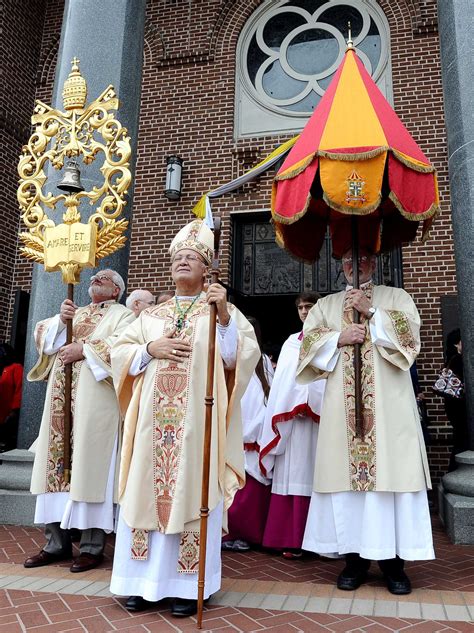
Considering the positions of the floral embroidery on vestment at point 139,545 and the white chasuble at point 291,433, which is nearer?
the floral embroidery on vestment at point 139,545

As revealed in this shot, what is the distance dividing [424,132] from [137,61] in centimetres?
431

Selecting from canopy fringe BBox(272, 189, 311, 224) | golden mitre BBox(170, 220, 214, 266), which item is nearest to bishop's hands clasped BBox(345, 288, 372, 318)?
canopy fringe BBox(272, 189, 311, 224)

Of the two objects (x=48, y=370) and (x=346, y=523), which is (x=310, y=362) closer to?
(x=346, y=523)

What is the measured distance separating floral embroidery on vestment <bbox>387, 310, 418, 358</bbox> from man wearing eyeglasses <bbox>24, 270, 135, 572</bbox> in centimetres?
193

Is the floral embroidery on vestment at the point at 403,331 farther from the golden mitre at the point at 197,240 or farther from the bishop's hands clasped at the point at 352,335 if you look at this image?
the golden mitre at the point at 197,240

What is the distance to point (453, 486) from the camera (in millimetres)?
4742

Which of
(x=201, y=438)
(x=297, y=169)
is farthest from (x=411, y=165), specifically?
(x=201, y=438)

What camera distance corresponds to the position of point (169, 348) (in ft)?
10.8

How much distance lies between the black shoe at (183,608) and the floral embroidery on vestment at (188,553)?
0.52ft

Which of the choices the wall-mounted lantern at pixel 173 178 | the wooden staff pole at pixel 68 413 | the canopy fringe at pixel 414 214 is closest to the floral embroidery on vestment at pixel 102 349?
the wooden staff pole at pixel 68 413

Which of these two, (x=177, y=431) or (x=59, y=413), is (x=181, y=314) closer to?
(x=177, y=431)

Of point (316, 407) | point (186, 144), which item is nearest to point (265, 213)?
Answer: point (186, 144)

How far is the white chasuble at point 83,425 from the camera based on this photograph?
13.1ft

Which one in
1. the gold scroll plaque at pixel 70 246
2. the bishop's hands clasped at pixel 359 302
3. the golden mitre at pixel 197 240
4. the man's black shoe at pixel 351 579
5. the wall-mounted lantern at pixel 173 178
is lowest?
the man's black shoe at pixel 351 579
